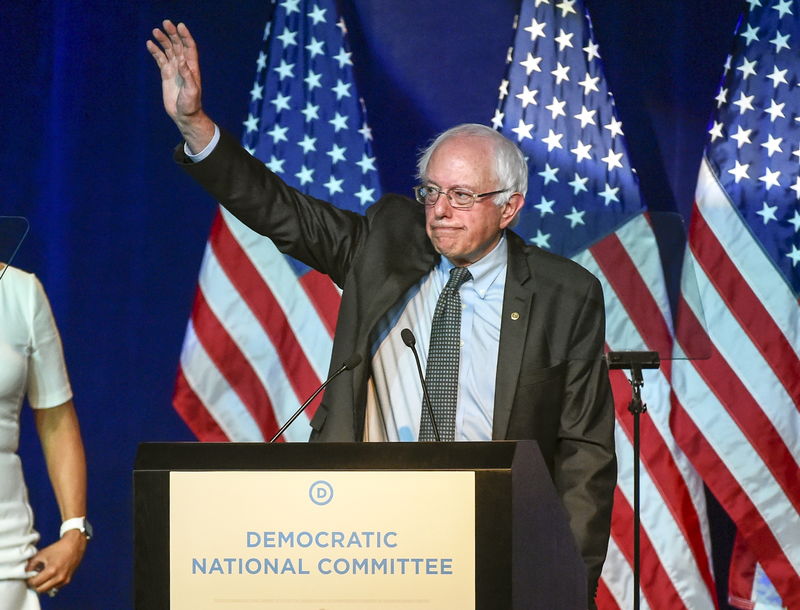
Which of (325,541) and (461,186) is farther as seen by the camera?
(461,186)

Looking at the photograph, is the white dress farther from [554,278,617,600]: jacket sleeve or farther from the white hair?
[554,278,617,600]: jacket sleeve

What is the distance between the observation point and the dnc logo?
1794 millimetres

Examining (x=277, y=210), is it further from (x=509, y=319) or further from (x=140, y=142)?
(x=140, y=142)

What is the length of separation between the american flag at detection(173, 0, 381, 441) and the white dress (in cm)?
177

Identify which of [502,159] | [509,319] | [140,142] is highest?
[140,142]

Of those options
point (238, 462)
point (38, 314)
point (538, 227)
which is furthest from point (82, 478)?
point (538, 227)

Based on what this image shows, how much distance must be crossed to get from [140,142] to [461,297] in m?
2.21

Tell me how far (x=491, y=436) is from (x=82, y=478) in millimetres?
914

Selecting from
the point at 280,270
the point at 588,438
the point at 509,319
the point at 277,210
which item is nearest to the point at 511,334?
the point at 509,319

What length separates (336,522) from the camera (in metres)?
1.79

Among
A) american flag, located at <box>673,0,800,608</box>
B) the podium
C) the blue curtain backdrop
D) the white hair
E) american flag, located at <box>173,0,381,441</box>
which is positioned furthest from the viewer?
the blue curtain backdrop

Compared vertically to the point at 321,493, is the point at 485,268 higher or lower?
higher

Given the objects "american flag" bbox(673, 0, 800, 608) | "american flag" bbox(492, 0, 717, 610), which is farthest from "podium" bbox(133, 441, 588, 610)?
"american flag" bbox(673, 0, 800, 608)

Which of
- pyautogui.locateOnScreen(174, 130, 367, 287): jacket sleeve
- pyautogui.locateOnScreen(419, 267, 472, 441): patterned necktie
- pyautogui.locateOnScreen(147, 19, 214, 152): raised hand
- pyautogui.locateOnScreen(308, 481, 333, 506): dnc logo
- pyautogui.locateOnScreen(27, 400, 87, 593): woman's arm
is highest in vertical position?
pyautogui.locateOnScreen(147, 19, 214, 152): raised hand
